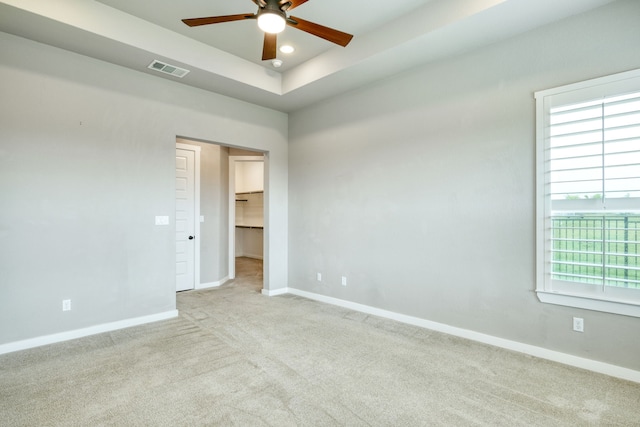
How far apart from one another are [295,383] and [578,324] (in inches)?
97.3

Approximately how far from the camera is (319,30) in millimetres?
2502

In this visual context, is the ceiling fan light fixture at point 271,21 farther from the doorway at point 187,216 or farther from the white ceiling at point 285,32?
the doorway at point 187,216

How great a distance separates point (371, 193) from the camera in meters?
4.32

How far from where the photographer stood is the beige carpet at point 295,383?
6.93 feet

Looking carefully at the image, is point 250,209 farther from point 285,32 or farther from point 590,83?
point 590,83

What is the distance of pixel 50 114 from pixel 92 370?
260 centimetres

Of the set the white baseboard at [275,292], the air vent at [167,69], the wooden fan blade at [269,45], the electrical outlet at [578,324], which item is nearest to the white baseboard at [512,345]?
the electrical outlet at [578,324]

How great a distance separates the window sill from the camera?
253 centimetres

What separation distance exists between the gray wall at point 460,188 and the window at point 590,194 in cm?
11

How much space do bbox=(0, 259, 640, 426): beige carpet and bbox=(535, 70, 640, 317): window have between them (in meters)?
0.72

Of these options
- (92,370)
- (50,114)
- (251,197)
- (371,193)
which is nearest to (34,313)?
(92,370)

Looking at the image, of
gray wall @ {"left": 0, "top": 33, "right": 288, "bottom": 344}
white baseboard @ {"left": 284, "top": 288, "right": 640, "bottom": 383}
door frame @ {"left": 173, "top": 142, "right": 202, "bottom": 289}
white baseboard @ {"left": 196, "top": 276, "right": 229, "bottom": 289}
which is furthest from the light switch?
white baseboard @ {"left": 284, "top": 288, "right": 640, "bottom": 383}

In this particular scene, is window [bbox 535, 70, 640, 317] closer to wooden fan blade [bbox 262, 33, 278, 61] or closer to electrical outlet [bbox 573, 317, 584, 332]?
electrical outlet [bbox 573, 317, 584, 332]

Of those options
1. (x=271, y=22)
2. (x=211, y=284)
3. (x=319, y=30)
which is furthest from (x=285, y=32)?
(x=211, y=284)
